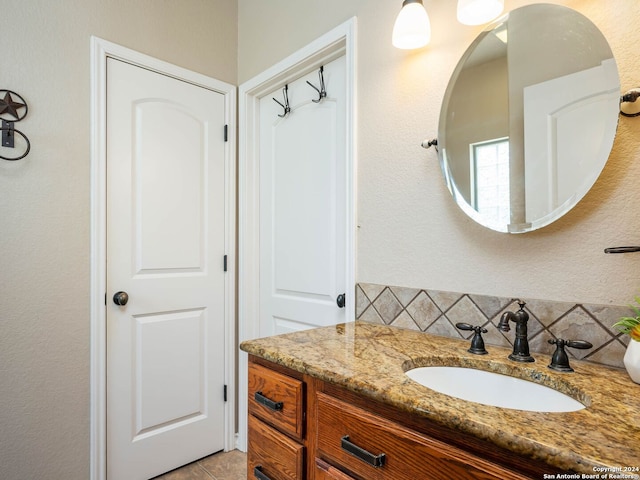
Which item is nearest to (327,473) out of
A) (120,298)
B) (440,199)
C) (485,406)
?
(485,406)

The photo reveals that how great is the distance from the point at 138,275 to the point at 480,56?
5.88ft

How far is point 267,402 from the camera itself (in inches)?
40.8

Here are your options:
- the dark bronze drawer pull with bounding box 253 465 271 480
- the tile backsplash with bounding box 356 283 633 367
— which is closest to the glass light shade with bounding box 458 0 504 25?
the tile backsplash with bounding box 356 283 633 367

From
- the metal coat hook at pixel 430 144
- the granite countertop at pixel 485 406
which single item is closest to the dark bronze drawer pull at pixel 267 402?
the granite countertop at pixel 485 406

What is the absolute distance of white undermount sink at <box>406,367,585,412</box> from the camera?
840 millimetres

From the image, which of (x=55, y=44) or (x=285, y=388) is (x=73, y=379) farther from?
(x=55, y=44)

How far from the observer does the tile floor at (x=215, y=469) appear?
194 cm

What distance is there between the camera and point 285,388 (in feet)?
3.24

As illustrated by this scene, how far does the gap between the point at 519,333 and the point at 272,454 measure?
749 millimetres

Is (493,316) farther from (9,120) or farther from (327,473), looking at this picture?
(9,120)

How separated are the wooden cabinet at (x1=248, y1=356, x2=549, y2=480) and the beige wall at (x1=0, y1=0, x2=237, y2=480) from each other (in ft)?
3.61

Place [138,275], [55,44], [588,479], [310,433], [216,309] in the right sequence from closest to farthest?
[588,479], [310,433], [55,44], [138,275], [216,309]

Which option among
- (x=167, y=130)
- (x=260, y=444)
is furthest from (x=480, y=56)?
(x=167, y=130)

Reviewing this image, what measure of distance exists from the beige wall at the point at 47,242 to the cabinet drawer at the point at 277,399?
111 centimetres
